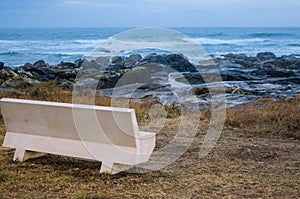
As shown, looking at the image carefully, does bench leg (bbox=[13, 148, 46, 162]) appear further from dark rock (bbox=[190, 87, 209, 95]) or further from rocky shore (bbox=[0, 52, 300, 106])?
dark rock (bbox=[190, 87, 209, 95])

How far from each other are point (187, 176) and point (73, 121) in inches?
50.6

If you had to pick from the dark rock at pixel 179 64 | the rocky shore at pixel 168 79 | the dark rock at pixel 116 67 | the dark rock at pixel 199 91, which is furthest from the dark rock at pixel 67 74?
the dark rock at pixel 199 91

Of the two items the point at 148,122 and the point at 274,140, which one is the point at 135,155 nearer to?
the point at 274,140

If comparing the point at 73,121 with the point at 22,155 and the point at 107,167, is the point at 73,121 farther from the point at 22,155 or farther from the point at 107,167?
the point at 22,155

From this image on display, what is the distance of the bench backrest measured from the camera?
4074 mm

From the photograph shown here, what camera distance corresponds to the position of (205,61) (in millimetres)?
29297

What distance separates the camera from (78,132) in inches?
173

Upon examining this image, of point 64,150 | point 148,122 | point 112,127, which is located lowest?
point 148,122

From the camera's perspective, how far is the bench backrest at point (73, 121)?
160 inches

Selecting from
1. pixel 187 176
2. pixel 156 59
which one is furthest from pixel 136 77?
pixel 187 176

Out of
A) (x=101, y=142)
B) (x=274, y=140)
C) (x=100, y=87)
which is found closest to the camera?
(x=101, y=142)

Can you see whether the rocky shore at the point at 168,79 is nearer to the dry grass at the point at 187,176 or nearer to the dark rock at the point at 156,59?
the dark rock at the point at 156,59

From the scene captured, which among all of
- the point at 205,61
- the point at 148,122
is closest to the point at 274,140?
the point at 148,122

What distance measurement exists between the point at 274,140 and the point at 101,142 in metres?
3.06
